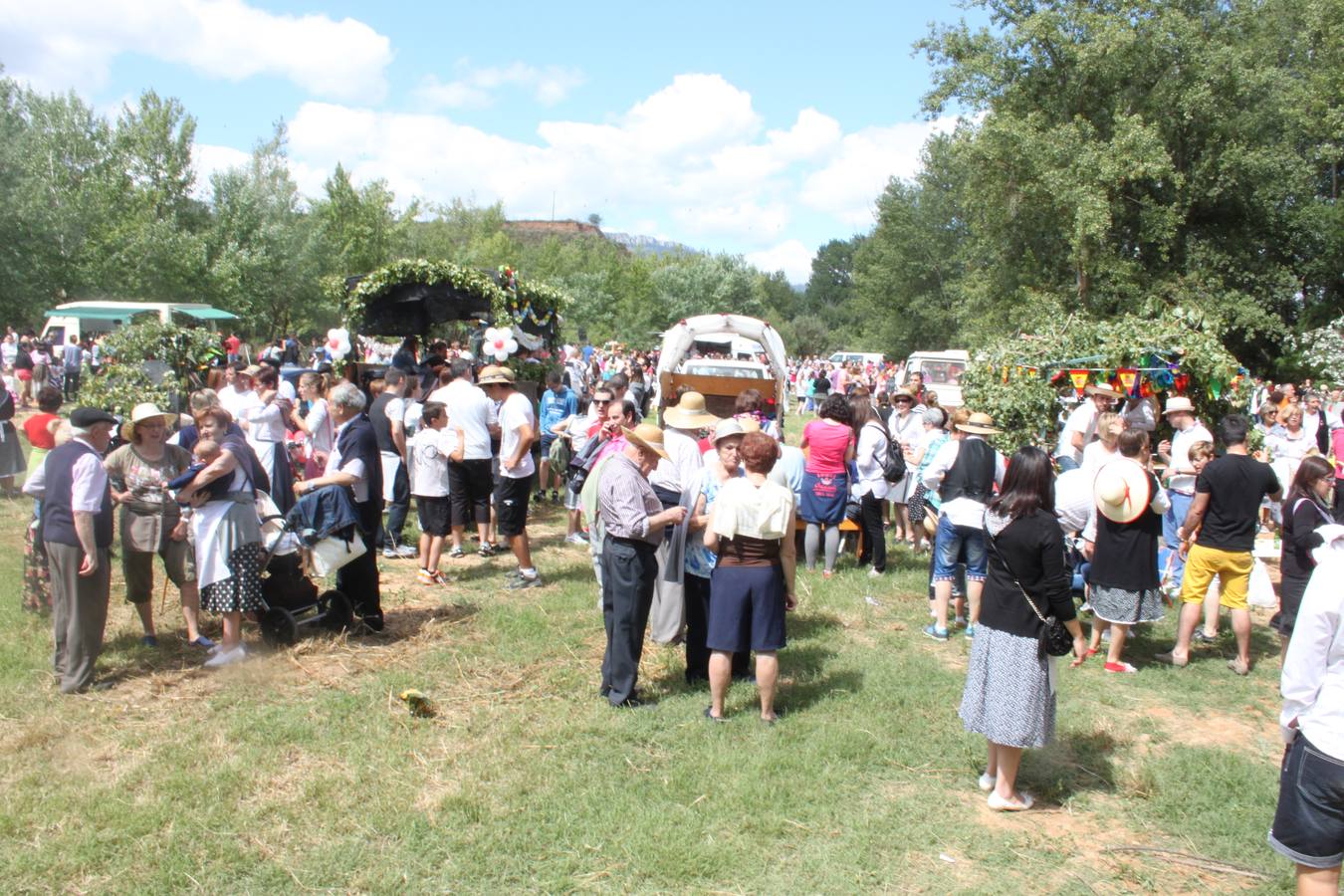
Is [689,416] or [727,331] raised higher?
[727,331]

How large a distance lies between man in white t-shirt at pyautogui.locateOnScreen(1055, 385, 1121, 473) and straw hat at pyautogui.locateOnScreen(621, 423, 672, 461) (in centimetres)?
442

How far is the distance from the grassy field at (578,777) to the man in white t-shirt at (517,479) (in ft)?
4.04

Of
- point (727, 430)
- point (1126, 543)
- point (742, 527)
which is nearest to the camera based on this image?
point (742, 527)

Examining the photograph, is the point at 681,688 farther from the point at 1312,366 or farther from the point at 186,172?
the point at 186,172

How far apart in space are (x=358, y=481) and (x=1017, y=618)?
13.8 feet

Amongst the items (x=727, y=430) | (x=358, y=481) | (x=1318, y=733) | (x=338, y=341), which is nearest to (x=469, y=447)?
(x=358, y=481)

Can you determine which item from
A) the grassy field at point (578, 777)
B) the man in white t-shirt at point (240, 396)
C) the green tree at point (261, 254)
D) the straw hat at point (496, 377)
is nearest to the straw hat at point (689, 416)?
the grassy field at point (578, 777)

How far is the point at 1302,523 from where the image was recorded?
540 cm

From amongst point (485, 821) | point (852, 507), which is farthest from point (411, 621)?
point (852, 507)

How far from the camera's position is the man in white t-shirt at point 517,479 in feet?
25.5

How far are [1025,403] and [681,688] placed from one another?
6.17m

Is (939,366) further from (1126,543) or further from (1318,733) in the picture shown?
(1318,733)

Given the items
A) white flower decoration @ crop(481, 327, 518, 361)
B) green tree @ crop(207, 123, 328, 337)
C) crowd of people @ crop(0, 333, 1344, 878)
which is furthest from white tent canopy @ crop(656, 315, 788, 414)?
green tree @ crop(207, 123, 328, 337)

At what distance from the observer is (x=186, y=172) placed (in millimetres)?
35219
